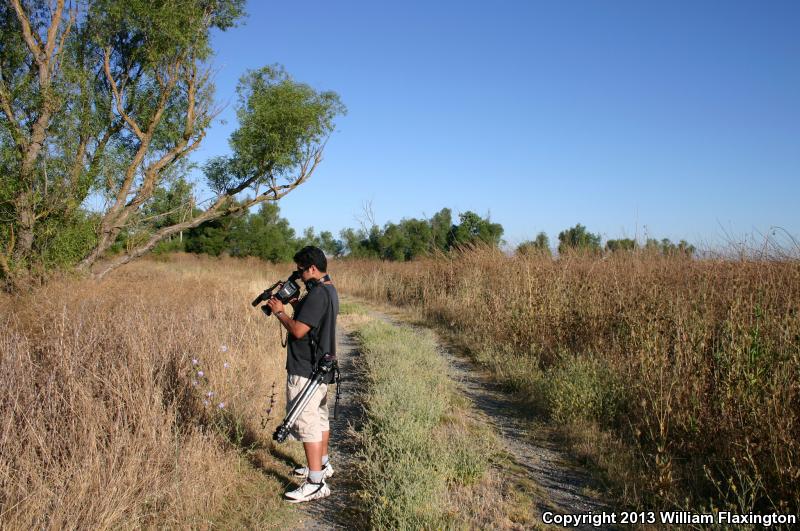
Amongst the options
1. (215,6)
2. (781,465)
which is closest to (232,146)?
(215,6)

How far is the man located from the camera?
4.04m

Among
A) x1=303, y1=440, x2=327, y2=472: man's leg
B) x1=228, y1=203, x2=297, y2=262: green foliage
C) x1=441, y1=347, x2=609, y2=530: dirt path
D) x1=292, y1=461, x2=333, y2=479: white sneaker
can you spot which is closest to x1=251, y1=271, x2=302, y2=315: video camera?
x1=303, y1=440, x2=327, y2=472: man's leg

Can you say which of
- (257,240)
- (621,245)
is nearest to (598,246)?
(621,245)

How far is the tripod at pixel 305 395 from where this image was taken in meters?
3.90

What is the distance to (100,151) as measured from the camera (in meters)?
14.8

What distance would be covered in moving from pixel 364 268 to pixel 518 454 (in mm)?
22601

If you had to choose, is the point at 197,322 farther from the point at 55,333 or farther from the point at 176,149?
the point at 176,149

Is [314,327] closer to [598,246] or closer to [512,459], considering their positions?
[512,459]

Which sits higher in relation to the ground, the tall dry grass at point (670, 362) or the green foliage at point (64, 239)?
the green foliage at point (64, 239)

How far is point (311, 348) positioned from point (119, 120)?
1534 centimetres

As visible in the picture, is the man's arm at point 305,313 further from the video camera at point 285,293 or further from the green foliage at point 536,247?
the green foliage at point 536,247

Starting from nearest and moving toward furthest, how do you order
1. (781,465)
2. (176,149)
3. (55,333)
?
(781,465) → (55,333) → (176,149)

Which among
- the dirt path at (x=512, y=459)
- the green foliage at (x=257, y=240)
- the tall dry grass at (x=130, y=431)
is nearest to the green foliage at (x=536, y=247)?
the dirt path at (x=512, y=459)

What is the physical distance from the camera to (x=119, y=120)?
16.2 metres
